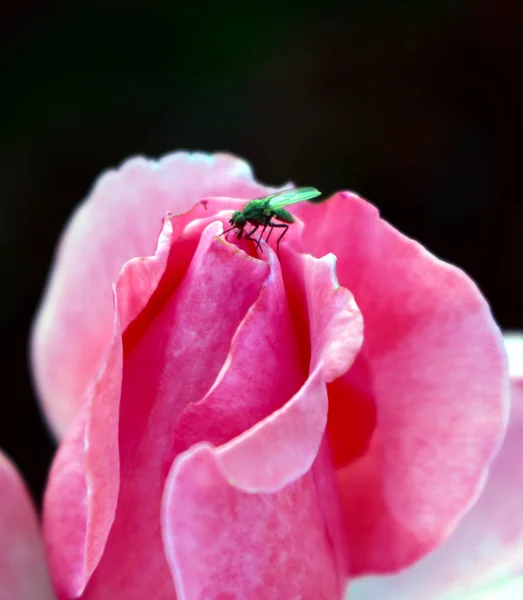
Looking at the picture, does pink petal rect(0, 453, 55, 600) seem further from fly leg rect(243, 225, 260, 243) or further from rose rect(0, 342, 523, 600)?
fly leg rect(243, 225, 260, 243)

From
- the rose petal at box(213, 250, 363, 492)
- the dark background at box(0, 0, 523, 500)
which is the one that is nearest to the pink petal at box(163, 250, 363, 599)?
the rose petal at box(213, 250, 363, 492)

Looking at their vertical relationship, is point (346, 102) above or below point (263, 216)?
below

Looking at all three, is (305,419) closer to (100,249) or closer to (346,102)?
(100,249)

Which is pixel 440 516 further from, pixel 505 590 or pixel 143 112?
pixel 143 112

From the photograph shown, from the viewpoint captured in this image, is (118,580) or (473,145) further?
(473,145)

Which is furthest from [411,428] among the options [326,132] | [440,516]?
[326,132]

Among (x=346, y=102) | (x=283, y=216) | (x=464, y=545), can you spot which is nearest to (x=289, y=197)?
(x=283, y=216)

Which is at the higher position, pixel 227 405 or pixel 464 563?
pixel 227 405
